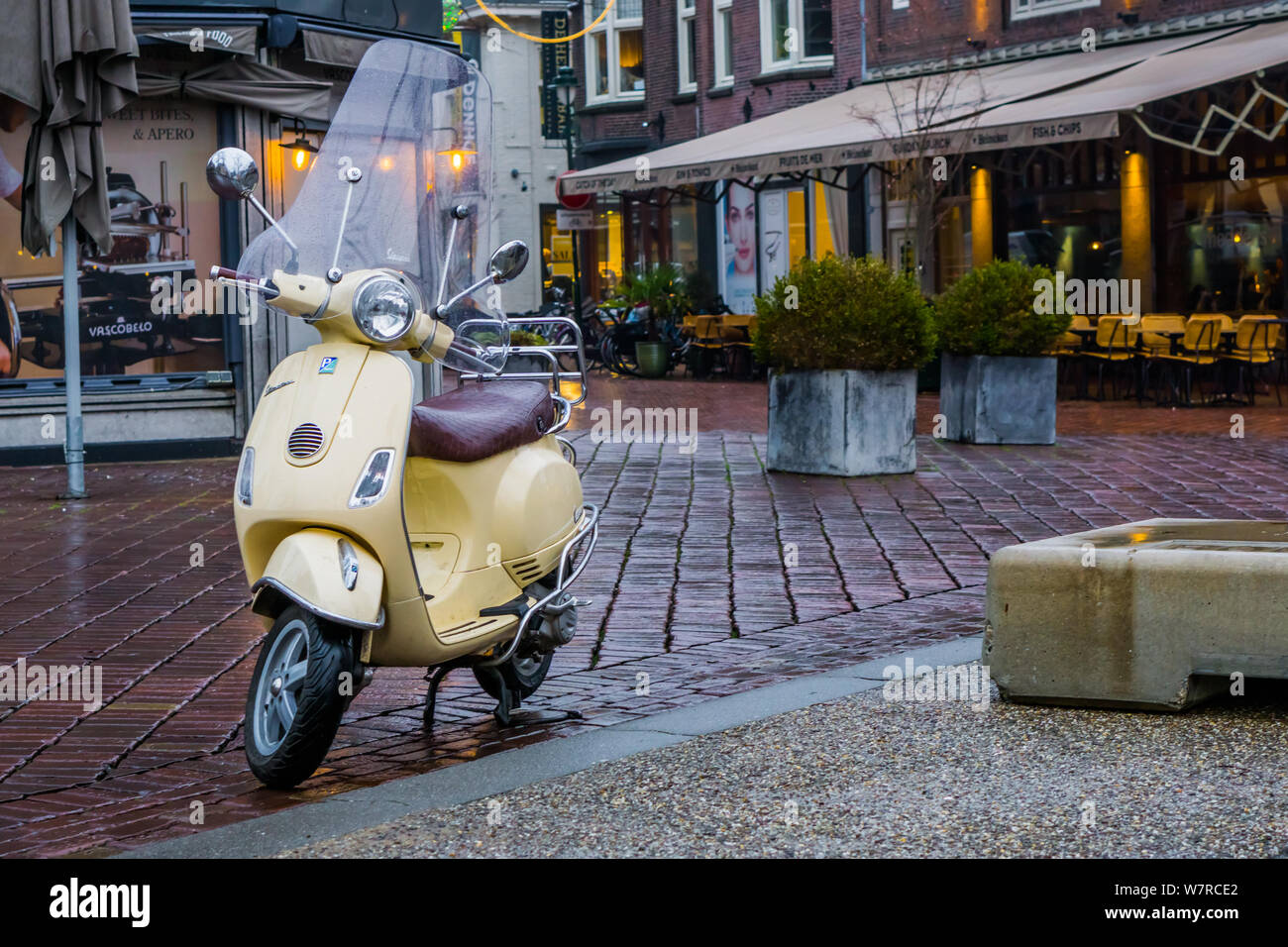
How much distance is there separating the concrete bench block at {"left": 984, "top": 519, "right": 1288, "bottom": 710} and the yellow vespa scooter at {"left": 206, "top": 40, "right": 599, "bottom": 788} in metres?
1.37

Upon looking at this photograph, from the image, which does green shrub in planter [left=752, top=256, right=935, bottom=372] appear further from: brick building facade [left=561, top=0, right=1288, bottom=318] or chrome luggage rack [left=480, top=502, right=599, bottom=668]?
chrome luggage rack [left=480, top=502, right=599, bottom=668]

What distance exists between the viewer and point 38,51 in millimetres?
10266

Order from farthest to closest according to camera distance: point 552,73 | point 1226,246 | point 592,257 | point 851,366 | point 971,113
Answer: point 592,257, point 552,73, point 1226,246, point 971,113, point 851,366

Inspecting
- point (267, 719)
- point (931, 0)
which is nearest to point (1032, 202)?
point (931, 0)

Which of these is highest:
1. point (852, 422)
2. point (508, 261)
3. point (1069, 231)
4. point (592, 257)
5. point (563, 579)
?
point (592, 257)

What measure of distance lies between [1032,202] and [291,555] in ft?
60.4

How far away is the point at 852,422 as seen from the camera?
11336 mm

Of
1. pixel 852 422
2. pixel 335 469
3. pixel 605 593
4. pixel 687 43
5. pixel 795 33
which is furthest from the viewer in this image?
pixel 687 43

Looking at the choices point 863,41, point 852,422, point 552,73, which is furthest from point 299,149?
point 552,73

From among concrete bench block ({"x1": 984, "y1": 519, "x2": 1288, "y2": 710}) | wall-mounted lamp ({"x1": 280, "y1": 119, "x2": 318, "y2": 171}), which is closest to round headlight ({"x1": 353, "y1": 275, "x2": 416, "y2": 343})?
concrete bench block ({"x1": 984, "y1": 519, "x2": 1288, "y2": 710})

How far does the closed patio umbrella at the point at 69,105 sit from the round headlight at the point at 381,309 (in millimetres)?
6510

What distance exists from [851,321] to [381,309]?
23.4ft

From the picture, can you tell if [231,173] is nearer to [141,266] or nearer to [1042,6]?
[141,266]

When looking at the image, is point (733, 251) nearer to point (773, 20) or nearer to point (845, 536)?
point (773, 20)
